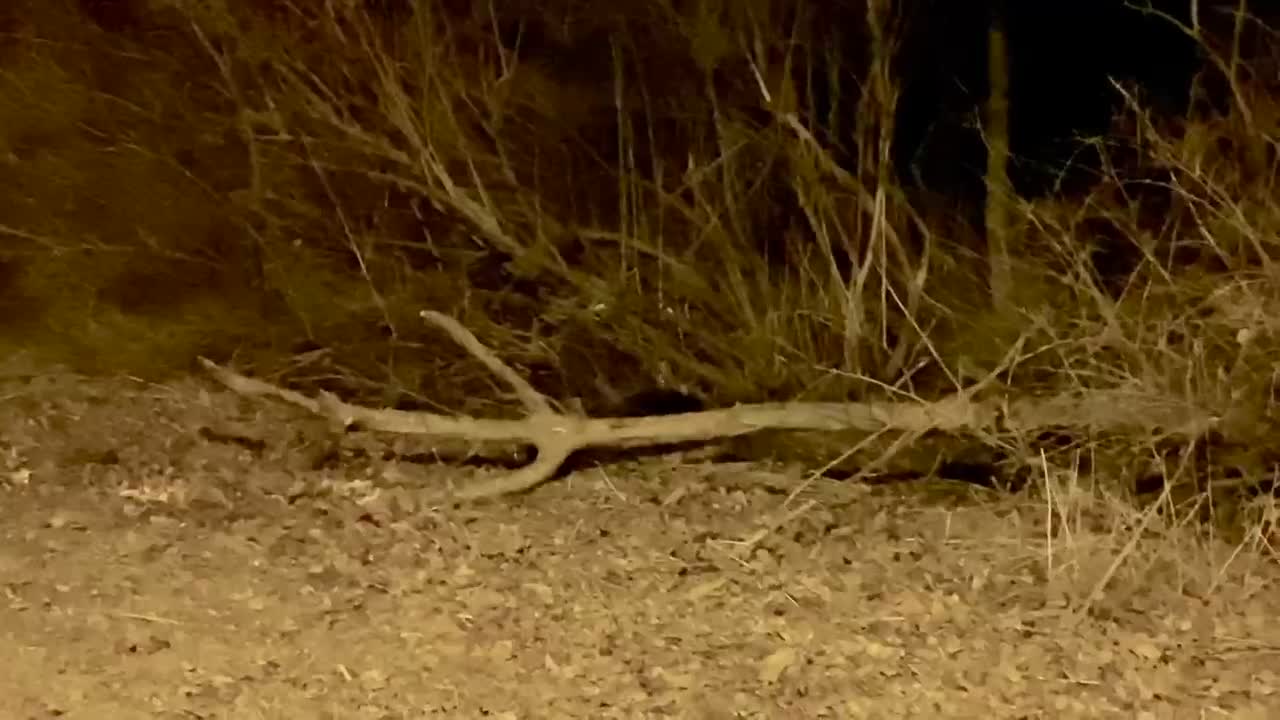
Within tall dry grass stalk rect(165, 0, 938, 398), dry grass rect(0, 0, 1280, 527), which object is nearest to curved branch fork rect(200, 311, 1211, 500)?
dry grass rect(0, 0, 1280, 527)

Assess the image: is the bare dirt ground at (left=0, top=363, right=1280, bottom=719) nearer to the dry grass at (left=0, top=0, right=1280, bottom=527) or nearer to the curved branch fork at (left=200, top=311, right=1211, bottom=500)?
the curved branch fork at (left=200, top=311, right=1211, bottom=500)

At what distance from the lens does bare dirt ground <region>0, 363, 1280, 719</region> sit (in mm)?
3908

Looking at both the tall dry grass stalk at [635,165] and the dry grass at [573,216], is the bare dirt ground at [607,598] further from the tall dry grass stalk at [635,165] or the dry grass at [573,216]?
the tall dry grass stalk at [635,165]

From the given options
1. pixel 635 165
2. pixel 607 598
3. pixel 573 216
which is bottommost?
pixel 607 598

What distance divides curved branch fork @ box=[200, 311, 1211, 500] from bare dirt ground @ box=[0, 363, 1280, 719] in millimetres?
131

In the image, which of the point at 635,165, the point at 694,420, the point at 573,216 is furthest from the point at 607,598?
the point at 635,165

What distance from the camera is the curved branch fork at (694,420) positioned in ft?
15.6

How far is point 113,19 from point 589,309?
8.73 ft

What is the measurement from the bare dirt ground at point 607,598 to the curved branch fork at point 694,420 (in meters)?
0.13

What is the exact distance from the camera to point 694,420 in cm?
519

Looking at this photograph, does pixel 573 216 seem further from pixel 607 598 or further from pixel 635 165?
pixel 607 598

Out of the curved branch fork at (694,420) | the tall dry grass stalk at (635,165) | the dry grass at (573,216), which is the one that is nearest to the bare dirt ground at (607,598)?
the curved branch fork at (694,420)

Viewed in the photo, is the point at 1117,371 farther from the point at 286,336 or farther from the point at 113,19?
the point at 113,19

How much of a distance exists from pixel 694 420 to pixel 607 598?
94 centimetres
